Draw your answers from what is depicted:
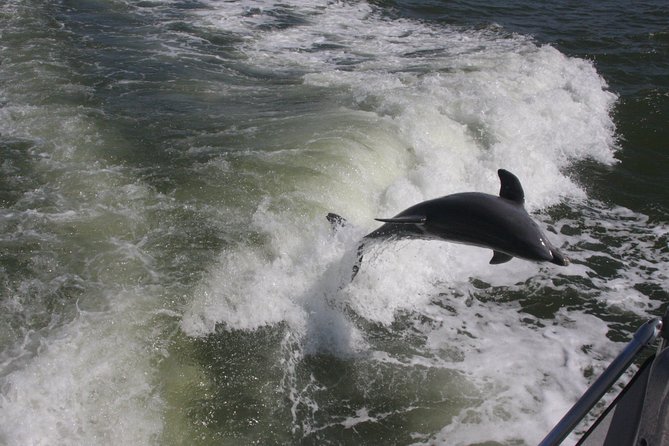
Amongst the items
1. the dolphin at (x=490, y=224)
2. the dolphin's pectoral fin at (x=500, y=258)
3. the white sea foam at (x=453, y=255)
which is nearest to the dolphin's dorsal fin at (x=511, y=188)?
the dolphin at (x=490, y=224)

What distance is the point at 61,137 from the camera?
7926 millimetres

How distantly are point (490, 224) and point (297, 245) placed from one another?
8.19 feet

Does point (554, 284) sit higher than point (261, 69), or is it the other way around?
point (261, 69)

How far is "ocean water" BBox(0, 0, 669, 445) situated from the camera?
182 inches

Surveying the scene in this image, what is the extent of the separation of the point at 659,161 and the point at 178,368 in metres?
7.58

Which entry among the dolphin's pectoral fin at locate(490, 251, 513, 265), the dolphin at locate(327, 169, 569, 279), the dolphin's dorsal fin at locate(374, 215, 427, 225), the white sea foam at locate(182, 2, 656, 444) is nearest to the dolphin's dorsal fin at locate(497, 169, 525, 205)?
the dolphin at locate(327, 169, 569, 279)

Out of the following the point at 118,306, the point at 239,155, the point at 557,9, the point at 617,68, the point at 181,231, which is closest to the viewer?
the point at 118,306

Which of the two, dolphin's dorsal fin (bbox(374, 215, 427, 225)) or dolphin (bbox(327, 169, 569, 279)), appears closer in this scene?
dolphin (bbox(327, 169, 569, 279))

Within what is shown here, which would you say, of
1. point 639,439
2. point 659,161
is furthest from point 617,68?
point 639,439

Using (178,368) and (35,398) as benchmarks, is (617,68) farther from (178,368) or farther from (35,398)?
(35,398)

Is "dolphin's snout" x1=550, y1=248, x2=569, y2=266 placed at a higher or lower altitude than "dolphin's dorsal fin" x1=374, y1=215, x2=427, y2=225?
higher

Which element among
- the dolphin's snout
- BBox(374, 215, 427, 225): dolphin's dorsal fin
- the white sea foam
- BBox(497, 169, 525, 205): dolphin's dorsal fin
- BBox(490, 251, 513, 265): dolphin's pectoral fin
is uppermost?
BBox(497, 169, 525, 205): dolphin's dorsal fin

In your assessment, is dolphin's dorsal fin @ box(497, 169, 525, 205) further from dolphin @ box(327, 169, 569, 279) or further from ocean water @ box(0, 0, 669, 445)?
ocean water @ box(0, 0, 669, 445)

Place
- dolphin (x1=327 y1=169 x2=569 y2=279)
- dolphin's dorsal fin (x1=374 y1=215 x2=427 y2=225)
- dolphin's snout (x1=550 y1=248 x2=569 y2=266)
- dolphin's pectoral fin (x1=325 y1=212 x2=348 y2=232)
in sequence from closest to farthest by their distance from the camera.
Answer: dolphin's snout (x1=550 y1=248 x2=569 y2=266) → dolphin (x1=327 y1=169 x2=569 y2=279) → dolphin's dorsal fin (x1=374 y1=215 x2=427 y2=225) → dolphin's pectoral fin (x1=325 y1=212 x2=348 y2=232)
